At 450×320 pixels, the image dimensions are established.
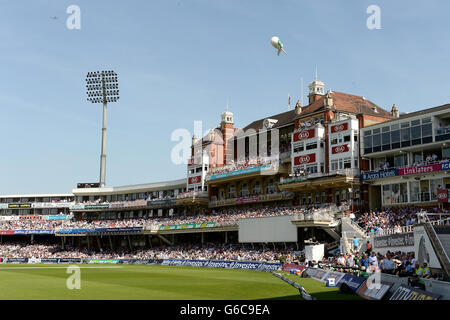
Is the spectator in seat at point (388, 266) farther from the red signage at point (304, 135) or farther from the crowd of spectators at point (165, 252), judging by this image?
the red signage at point (304, 135)

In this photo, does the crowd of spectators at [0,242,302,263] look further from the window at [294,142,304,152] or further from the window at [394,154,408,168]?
the window at [394,154,408,168]

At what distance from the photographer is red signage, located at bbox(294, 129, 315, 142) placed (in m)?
60.0

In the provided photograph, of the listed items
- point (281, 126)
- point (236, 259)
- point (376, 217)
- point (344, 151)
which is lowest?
point (236, 259)

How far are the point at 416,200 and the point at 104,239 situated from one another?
59821 mm

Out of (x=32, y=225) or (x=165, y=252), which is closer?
(x=165, y=252)

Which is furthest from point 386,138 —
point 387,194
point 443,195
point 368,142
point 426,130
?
point 443,195

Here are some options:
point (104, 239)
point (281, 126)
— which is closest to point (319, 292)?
point (281, 126)

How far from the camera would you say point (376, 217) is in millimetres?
47969

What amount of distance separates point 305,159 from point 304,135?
291cm

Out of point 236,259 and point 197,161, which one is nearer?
point 236,259

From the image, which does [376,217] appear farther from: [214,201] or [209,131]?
[209,131]

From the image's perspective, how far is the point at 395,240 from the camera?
35625 mm

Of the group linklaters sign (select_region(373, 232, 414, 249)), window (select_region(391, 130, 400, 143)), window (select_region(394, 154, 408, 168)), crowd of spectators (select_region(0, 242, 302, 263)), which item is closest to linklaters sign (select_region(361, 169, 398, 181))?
window (select_region(394, 154, 408, 168))

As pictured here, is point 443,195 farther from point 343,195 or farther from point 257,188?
point 257,188
